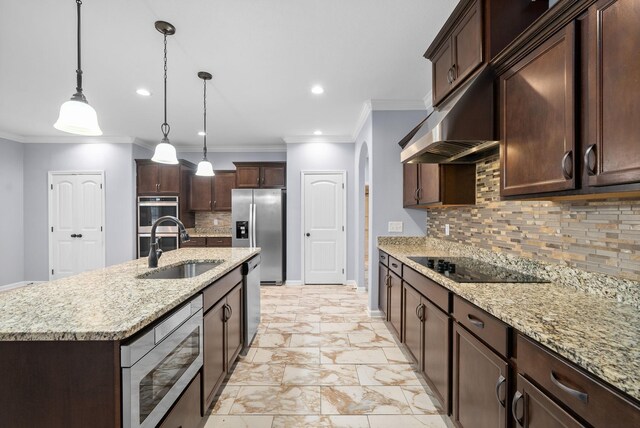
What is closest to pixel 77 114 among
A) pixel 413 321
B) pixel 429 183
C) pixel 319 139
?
pixel 413 321

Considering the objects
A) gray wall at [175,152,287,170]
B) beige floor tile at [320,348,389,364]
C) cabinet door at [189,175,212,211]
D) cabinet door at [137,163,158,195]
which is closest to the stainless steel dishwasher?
beige floor tile at [320,348,389,364]

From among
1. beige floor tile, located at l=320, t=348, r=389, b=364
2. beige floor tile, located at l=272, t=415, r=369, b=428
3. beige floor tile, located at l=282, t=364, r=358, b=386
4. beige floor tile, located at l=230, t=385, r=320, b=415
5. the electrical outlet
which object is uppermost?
the electrical outlet

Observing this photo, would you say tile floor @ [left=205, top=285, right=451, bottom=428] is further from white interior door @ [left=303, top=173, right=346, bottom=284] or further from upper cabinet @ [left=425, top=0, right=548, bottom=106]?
upper cabinet @ [left=425, top=0, right=548, bottom=106]

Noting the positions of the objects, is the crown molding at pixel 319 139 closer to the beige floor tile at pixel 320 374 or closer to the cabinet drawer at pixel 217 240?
the cabinet drawer at pixel 217 240

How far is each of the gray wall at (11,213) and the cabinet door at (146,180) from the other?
2.04 metres

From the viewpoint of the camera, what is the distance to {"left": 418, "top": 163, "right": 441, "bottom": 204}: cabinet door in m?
2.69

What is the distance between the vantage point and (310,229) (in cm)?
520

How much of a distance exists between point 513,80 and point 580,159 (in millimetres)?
636

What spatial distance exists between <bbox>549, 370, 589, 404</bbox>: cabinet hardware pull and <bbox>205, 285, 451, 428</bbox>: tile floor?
1.20 meters

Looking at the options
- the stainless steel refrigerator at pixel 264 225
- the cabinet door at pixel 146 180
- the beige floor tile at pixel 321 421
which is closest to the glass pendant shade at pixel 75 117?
the beige floor tile at pixel 321 421

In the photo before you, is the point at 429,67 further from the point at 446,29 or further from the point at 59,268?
the point at 59,268

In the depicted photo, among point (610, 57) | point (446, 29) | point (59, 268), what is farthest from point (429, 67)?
point (59, 268)

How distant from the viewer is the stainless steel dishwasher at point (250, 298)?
103 inches

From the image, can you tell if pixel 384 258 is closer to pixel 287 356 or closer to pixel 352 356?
pixel 352 356
